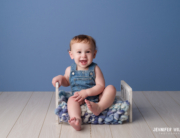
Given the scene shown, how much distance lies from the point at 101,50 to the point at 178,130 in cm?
94

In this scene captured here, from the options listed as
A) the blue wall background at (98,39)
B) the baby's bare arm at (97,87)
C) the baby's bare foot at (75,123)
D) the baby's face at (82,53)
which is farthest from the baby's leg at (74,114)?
the blue wall background at (98,39)

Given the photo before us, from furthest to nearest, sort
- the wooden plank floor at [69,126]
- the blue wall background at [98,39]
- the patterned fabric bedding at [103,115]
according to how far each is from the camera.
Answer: the blue wall background at [98,39] < the patterned fabric bedding at [103,115] < the wooden plank floor at [69,126]

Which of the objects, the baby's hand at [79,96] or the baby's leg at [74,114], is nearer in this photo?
the baby's leg at [74,114]

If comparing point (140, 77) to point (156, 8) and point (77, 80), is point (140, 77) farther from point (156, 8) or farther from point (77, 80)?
point (77, 80)

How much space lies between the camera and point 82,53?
1418 millimetres

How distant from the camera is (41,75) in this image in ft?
6.70

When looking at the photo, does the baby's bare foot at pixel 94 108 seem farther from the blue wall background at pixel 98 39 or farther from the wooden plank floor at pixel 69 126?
the blue wall background at pixel 98 39

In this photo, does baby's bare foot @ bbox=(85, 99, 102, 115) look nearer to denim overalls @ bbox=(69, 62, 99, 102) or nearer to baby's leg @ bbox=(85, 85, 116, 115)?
baby's leg @ bbox=(85, 85, 116, 115)

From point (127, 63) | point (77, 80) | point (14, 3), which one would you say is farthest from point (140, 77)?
point (14, 3)

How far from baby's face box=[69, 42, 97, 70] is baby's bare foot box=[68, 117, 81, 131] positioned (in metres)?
0.34

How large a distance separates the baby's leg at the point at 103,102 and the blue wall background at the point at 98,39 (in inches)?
25.0

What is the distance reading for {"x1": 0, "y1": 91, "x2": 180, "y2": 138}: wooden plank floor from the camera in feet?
4.01

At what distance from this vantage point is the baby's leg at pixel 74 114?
123 centimetres

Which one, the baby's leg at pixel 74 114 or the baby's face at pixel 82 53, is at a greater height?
the baby's face at pixel 82 53
